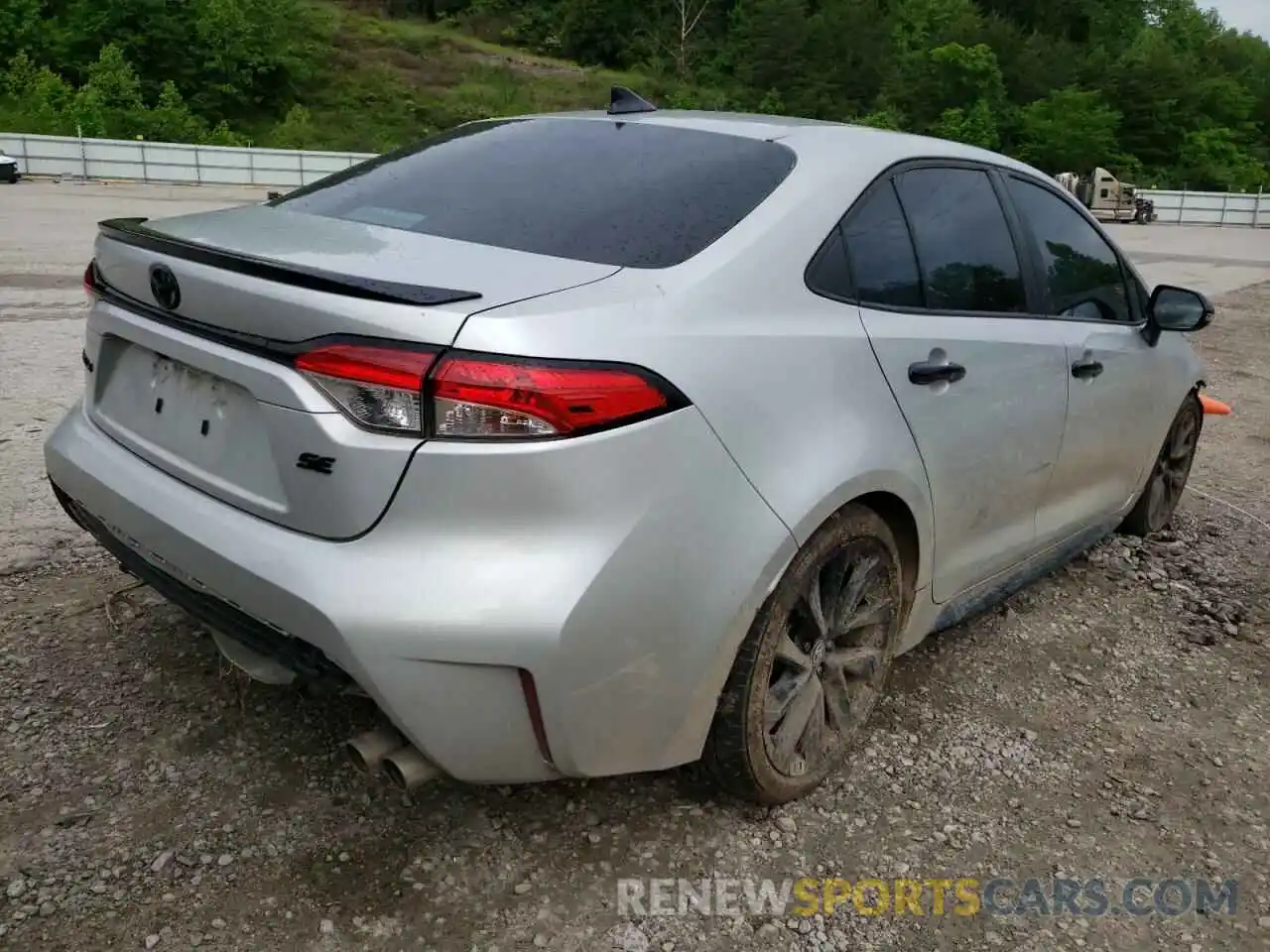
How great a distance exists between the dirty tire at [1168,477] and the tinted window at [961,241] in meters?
1.55

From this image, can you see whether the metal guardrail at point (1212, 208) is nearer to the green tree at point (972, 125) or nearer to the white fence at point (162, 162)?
the green tree at point (972, 125)

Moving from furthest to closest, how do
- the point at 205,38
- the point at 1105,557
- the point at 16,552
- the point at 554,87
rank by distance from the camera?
the point at 554,87
the point at 205,38
the point at 1105,557
the point at 16,552

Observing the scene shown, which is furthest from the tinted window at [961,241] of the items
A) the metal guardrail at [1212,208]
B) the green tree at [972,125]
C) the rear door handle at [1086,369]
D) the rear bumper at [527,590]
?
the green tree at [972,125]

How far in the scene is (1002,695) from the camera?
10.7 ft

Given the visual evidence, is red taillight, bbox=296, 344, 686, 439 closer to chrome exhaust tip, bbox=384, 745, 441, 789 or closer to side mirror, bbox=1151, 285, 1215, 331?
chrome exhaust tip, bbox=384, 745, 441, 789

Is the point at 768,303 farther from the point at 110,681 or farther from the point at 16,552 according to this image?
the point at 16,552

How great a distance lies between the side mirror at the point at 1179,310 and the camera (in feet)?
12.4

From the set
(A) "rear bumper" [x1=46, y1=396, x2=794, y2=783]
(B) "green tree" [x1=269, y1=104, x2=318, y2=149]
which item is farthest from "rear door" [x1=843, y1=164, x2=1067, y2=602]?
(B) "green tree" [x1=269, y1=104, x2=318, y2=149]

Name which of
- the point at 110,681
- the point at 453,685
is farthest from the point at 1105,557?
the point at 110,681

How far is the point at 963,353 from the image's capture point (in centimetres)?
281

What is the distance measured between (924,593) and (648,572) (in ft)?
3.81

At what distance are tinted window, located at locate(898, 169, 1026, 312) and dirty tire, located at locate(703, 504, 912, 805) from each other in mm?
736

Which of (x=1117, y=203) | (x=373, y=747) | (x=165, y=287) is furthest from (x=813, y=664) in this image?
(x=1117, y=203)

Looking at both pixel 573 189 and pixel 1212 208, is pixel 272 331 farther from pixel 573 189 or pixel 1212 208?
pixel 1212 208
